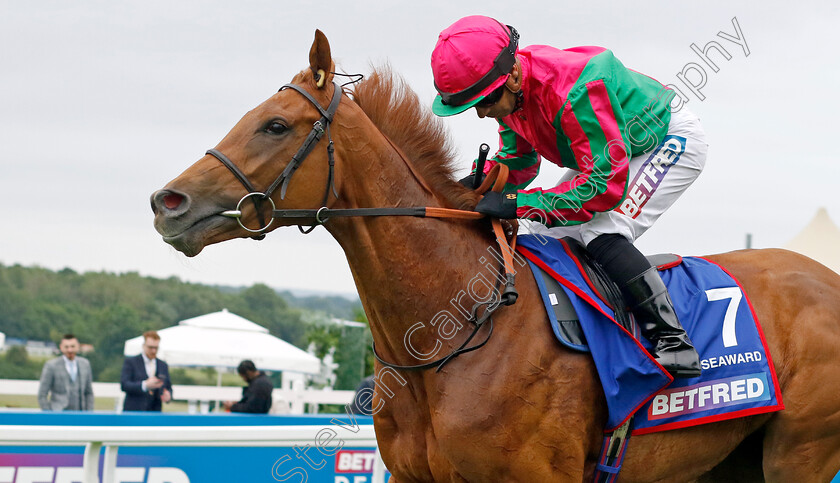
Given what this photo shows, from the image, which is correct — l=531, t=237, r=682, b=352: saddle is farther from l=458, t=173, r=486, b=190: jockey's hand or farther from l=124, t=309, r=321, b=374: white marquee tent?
l=124, t=309, r=321, b=374: white marquee tent

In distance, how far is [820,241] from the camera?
13.5 m

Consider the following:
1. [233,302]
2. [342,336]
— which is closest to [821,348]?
[342,336]

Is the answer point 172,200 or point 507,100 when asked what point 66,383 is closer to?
point 172,200

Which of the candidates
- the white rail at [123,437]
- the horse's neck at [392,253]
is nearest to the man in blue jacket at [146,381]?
the white rail at [123,437]

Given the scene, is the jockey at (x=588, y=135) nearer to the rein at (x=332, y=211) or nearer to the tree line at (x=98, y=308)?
the rein at (x=332, y=211)

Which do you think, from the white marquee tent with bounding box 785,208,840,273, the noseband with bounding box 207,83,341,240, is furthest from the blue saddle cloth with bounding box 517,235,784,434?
the white marquee tent with bounding box 785,208,840,273

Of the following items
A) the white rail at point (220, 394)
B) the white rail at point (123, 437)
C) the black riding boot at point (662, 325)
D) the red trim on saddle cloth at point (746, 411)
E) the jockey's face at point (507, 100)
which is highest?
the jockey's face at point (507, 100)

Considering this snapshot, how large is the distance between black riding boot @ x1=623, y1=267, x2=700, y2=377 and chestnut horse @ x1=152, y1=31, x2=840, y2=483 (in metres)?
0.29

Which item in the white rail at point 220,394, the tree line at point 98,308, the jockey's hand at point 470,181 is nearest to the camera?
the jockey's hand at point 470,181

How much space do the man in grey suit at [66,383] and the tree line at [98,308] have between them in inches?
124

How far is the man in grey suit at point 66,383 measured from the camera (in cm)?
780

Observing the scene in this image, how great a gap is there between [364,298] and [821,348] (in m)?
1.92

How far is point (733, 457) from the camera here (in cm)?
365

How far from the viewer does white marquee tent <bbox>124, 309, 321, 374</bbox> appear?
11352mm
